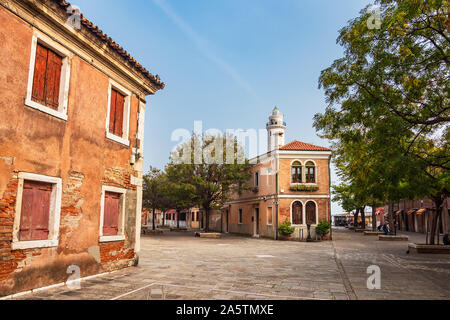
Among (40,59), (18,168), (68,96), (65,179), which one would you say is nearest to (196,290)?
(65,179)

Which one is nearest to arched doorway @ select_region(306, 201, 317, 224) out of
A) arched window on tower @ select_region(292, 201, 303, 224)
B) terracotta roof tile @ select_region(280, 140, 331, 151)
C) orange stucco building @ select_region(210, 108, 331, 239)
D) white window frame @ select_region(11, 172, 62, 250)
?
orange stucco building @ select_region(210, 108, 331, 239)

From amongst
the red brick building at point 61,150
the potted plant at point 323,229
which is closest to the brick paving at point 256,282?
the red brick building at point 61,150

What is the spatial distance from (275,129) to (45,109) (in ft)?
114

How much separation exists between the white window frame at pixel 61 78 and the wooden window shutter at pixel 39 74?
0.13 m

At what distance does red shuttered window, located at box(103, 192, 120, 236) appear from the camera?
929cm

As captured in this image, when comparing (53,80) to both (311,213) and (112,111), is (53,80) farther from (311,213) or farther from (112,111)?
(311,213)

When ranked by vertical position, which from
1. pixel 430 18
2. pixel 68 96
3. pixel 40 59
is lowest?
pixel 68 96

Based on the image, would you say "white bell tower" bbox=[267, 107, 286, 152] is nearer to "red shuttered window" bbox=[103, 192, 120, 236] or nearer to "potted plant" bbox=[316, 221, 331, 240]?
"potted plant" bbox=[316, 221, 331, 240]

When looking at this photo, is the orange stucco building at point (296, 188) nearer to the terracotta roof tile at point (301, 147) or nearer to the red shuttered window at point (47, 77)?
the terracotta roof tile at point (301, 147)

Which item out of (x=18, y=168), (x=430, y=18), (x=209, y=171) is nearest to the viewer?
(x=18, y=168)

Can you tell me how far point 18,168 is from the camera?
6480mm

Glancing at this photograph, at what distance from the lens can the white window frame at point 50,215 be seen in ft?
21.2
